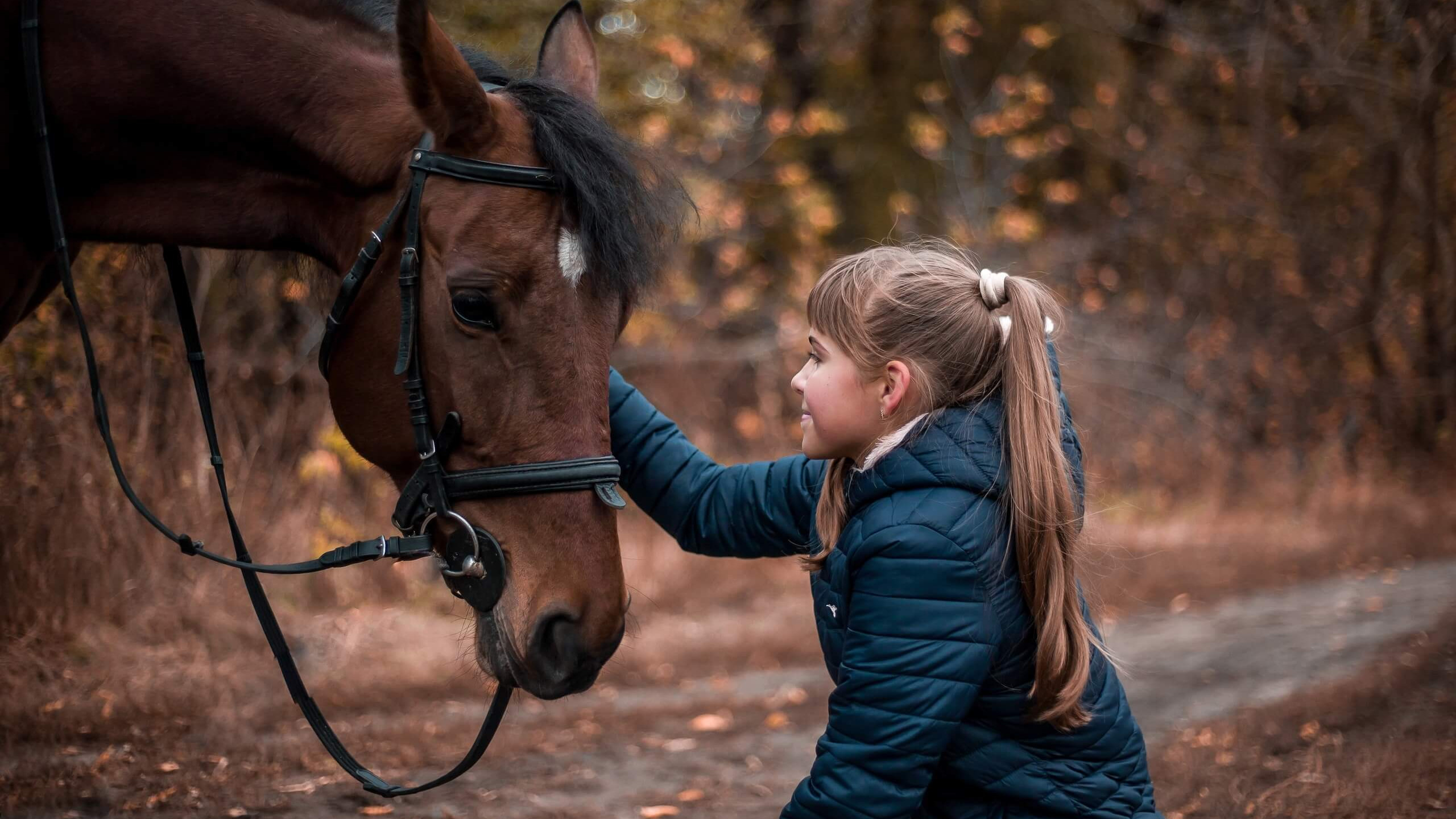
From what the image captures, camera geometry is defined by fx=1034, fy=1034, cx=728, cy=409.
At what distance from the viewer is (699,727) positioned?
4289 mm

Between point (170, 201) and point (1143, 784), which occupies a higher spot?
point (170, 201)

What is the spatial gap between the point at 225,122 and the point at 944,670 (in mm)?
1765

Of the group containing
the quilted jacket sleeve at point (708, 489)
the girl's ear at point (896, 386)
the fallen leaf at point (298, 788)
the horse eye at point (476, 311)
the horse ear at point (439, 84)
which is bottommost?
the fallen leaf at point (298, 788)

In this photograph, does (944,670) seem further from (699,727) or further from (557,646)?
(699,727)

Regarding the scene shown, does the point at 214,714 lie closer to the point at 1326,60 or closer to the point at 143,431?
the point at 143,431

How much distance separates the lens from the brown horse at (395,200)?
1.92 metres

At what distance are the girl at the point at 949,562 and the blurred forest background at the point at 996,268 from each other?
0.42 meters

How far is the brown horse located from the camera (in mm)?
1920

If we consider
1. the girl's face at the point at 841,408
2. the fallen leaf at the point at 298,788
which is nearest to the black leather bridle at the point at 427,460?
the girl's face at the point at 841,408

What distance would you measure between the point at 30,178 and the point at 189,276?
3.31m

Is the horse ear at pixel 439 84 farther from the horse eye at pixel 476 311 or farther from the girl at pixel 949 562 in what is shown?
the girl at pixel 949 562

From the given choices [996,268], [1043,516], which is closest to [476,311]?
[1043,516]

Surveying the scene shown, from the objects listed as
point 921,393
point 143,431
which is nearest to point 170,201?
point 921,393

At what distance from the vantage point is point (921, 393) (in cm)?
202
